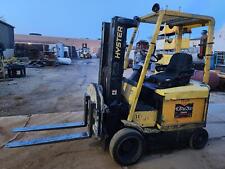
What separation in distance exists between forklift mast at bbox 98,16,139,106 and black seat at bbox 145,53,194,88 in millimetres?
737

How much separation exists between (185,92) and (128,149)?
1258 millimetres

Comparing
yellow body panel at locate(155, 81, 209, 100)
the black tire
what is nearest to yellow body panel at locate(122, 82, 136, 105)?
yellow body panel at locate(155, 81, 209, 100)

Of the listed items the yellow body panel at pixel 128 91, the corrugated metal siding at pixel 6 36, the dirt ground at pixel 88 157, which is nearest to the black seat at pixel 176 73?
the yellow body panel at pixel 128 91

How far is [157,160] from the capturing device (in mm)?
3855

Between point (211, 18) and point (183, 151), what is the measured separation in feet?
7.47

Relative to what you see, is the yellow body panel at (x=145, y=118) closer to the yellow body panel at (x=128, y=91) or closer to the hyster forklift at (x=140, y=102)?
the hyster forklift at (x=140, y=102)

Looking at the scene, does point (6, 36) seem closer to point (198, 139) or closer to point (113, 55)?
point (113, 55)

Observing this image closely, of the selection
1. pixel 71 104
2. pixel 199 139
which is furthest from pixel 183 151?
pixel 71 104

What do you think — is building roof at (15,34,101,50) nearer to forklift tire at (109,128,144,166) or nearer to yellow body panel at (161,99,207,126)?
yellow body panel at (161,99,207,126)

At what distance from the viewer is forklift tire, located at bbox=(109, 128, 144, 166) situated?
358 cm

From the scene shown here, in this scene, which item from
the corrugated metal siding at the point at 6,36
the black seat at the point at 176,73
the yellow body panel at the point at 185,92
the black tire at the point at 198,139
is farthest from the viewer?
the corrugated metal siding at the point at 6,36

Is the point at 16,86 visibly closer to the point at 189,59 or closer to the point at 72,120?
the point at 72,120

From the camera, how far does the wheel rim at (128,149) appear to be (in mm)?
3678

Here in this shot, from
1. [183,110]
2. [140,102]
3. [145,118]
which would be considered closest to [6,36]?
[140,102]
